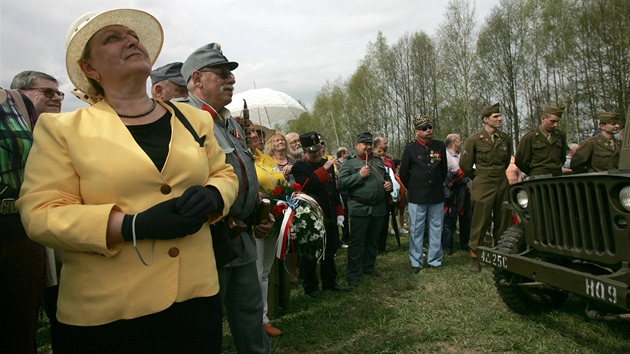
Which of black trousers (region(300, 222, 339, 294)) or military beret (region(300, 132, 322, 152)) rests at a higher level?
military beret (region(300, 132, 322, 152))

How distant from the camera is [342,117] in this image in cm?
4591

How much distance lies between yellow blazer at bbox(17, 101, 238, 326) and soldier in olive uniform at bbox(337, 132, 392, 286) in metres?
4.92

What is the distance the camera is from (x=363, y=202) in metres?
6.57

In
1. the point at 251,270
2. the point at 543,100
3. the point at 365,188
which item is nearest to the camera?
the point at 251,270

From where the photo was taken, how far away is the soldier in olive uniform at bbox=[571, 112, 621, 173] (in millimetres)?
7445

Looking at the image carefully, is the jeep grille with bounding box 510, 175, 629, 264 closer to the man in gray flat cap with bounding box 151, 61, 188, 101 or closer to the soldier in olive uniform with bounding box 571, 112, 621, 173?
the man in gray flat cap with bounding box 151, 61, 188, 101

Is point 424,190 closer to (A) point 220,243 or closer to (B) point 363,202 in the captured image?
Result: (B) point 363,202

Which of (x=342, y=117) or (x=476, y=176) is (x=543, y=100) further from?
(x=476, y=176)

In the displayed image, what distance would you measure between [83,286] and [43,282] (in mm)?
1085

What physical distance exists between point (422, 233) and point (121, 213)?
19.7 ft

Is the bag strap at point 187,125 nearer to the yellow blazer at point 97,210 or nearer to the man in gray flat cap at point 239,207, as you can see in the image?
the yellow blazer at point 97,210

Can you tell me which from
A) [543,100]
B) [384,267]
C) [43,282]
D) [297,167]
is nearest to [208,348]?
[43,282]

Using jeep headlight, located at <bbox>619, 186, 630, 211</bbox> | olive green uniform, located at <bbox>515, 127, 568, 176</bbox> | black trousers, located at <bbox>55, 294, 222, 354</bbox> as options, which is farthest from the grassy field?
black trousers, located at <bbox>55, 294, 222, 354</bbox>

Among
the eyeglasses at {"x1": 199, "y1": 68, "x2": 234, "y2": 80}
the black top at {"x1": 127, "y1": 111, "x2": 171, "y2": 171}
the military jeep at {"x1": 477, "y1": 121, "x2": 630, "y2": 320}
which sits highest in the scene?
the eyeglasses at {"x1": 199, "y1": 68, "x2": 234, "y2": 80}
